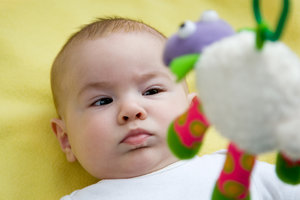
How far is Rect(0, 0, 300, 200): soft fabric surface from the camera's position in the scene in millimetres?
1168

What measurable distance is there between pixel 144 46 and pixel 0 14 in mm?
678

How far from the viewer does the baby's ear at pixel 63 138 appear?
1149 millimetres

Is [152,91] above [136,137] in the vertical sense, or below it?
above

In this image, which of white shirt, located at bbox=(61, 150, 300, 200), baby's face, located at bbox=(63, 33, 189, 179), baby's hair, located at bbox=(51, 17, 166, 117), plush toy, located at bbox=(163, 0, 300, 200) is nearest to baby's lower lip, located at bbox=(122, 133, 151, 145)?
baby's face, located at bbox=(63, 33, 189, 179)

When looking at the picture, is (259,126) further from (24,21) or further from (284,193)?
(24,21)

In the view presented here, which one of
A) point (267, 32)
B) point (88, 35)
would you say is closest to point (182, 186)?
point (88, 35)

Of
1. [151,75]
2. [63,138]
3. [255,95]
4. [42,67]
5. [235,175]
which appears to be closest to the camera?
[255,95]

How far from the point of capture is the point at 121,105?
0.93m

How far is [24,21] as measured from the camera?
57.2 inches

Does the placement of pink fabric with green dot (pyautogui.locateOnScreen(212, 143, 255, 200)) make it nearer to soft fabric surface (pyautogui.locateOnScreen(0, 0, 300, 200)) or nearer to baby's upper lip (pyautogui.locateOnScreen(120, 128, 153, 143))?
baby's upper lip (pyautogui.locateOnScreen(120, 128, 153, 143))

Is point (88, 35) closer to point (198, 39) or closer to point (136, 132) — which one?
point (136, 132)

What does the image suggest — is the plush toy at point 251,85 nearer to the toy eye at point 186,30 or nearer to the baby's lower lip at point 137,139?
the toy eye at point 186,30

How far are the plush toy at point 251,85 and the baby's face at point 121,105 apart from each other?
41 centimetres

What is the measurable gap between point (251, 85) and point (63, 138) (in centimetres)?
82
